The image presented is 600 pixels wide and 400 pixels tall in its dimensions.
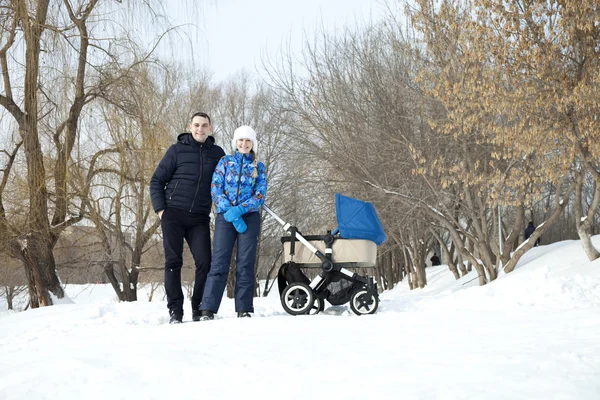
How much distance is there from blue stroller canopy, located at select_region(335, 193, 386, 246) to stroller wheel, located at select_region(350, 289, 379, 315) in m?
0.59

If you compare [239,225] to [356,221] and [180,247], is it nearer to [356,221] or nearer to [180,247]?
[180,247]

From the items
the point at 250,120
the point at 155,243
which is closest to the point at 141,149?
the point at 155,243

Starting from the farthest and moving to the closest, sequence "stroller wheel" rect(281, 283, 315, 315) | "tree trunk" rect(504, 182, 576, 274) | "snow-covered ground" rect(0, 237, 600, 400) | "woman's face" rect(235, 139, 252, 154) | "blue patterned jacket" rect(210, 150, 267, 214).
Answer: "tree trunk" rect(504, 182, 576, 274) → "stroller wheel" rect(281, 283, 315, 315) → "woman's face" rect(235, 139, 252, 154) → "blue patterned jacket" rect(210, 150, 267, 214) → "snow-covered ground" rect(0, 237, 600, 400)

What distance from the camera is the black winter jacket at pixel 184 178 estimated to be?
238 inches

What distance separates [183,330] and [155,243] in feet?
52.1

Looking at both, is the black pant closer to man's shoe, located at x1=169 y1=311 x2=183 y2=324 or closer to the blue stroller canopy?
man's shoe, located at x1=169 y1=311 x2=183 y2=324

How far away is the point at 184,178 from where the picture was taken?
6.08 metres

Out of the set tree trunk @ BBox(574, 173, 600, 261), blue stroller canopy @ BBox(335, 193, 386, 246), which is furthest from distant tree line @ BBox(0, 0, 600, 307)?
blue stroller canopy @ BBox(335, 193, 386, 246)

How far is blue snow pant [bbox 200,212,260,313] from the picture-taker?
19.8 ft

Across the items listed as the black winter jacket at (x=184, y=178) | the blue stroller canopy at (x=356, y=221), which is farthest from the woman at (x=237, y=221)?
the blue stroller canopy at (x=356, y=221)

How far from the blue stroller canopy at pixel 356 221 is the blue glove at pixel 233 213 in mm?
1190

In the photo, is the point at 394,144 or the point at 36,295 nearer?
the point at 36,295

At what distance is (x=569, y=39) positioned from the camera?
8391 mm

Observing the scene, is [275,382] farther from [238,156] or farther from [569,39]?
[569,39]
